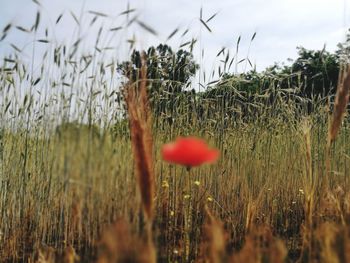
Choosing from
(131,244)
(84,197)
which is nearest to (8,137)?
(84,197)

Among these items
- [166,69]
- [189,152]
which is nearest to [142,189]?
[189,152]

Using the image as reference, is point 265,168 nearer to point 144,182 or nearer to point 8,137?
point 8,137

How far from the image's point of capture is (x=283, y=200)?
3.03 m

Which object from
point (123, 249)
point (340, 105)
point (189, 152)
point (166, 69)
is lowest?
point (123, 249)

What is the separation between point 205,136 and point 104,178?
6.10 feet

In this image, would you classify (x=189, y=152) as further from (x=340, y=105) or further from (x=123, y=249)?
(x=340, y=105)

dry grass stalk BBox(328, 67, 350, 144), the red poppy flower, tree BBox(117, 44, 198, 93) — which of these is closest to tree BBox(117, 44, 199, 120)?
tree BBox(117, 44, 198, 93)

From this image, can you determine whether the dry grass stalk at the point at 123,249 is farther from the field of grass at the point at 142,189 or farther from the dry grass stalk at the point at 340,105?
the dry grass stalk at the point at 340,105

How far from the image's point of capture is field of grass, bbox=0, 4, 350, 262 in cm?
107

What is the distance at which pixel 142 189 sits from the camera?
97 cm

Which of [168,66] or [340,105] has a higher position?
[168,66]

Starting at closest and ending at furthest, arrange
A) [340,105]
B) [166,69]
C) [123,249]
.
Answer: [123,249] < [340,105] < [166,69]

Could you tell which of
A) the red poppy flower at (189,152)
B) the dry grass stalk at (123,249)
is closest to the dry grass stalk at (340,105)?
the red poppy flower at (189,152)

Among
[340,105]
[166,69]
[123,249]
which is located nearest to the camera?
[123,249]
